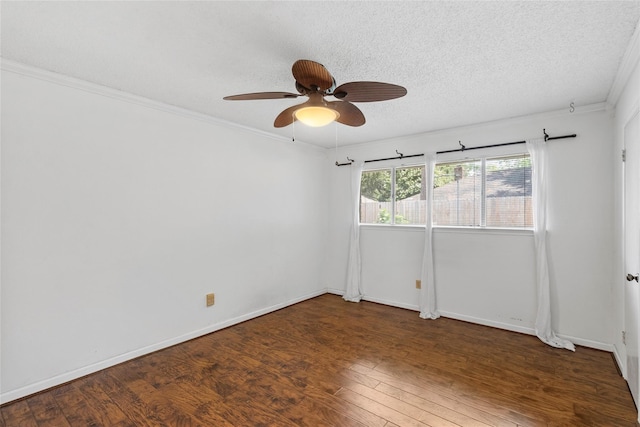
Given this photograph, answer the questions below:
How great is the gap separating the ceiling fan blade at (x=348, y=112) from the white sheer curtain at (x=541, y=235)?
6.99 ft

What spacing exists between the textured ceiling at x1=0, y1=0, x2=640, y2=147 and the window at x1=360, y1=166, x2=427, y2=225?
1517 mm

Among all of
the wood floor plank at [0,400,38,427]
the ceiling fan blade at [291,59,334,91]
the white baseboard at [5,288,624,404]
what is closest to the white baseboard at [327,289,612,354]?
the white baseboard at [5,288,624,404]

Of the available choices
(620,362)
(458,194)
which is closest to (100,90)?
(458,194)

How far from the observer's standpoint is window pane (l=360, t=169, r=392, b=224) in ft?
14.4

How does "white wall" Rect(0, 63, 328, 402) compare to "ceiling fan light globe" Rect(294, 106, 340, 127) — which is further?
"white wall" Rect(0, 63, 328, 402)

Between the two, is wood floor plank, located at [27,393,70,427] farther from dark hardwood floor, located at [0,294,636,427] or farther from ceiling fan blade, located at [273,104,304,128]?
ceiling fan blade, located at [273,104,304,128]

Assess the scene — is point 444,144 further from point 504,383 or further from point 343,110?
point 504,383

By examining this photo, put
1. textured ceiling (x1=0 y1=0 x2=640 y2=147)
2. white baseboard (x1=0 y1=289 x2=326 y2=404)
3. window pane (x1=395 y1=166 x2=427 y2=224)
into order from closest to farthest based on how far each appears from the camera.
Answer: textured ceiling (x1=0 y1=0 x2=640 y2=147) < white baseboard (x1=0 y1=289 x2=326 y2=404) < window pane (x1=395 y1=166 x2=427 y2=224)

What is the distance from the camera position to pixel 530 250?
10.6 ft

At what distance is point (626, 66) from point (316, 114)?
2127mm

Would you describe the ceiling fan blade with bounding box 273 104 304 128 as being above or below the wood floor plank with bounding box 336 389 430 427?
above

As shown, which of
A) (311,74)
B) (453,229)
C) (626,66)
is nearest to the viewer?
(311,74)

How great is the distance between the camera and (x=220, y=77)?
7.54 ft

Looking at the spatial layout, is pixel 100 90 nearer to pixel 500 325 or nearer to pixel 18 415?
pixel 18 415
